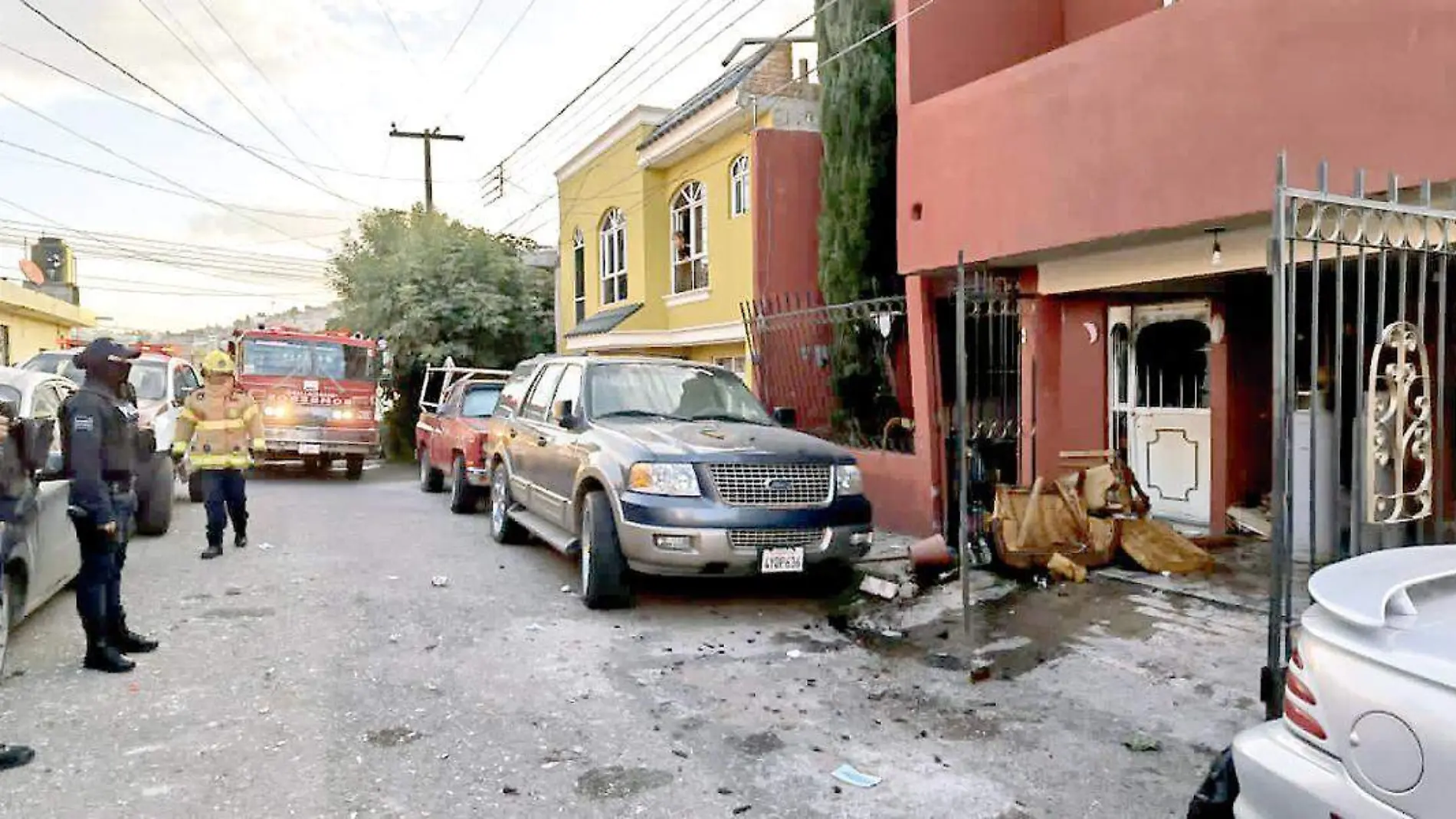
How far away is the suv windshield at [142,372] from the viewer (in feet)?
40.2

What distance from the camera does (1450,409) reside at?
707 cm

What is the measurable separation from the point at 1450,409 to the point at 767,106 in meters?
9.53

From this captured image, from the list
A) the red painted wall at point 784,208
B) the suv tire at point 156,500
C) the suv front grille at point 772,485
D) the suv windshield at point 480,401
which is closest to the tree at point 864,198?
the red painted wall at point 784,208

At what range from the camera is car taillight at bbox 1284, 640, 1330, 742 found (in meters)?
2.24

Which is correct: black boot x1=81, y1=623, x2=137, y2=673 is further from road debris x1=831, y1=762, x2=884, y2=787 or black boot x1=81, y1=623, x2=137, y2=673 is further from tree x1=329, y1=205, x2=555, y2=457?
tree x1=329, y1=205, x2=555, y2=457

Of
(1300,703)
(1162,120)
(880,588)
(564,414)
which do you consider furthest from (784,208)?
(1300,703)

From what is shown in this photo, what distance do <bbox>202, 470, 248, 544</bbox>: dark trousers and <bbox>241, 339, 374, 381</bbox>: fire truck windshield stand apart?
6.98m

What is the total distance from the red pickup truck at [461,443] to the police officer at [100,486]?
4888 mm

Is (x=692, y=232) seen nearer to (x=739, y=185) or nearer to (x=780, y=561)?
(x=739, y=185)

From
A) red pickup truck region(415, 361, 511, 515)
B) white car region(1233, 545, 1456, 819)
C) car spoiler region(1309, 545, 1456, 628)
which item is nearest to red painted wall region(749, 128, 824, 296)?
red pickup truck region(415, 361, 511, 515)

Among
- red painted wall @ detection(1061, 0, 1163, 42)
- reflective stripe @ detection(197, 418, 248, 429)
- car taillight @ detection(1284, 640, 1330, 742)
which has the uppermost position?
red painted wall @ detection(1061, 0, 1163, 42)

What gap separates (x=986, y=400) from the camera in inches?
391

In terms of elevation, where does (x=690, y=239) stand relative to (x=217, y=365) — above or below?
above

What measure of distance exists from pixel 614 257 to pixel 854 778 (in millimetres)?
16876
